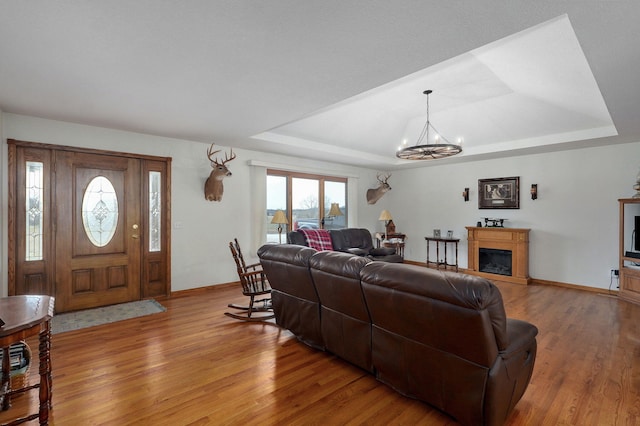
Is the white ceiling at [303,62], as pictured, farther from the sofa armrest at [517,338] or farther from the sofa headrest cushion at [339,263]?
the sofa armrest at [517,338]

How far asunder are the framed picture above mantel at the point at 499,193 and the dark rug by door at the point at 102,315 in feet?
21.4

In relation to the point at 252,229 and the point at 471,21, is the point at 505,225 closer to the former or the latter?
the point at 252,229

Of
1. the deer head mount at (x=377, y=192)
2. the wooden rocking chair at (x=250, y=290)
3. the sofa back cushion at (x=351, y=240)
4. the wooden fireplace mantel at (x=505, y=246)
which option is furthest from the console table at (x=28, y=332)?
the wooden fireplace mantel at (x=505, y=246)

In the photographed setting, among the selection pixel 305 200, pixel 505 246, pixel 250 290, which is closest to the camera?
pixel 250 290

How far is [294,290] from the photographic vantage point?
10.3 ft

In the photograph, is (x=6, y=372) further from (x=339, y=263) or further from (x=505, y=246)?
(x=505, y=246)

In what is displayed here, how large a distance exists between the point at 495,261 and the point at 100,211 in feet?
23.8

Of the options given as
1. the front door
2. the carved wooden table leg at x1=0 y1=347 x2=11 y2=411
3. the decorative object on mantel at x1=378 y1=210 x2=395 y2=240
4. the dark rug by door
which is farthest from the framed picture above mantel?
the carved wooden table leg at x1=0 y1=347 x2=11 y2=411

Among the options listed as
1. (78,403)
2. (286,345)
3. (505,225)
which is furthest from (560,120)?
(78,403)

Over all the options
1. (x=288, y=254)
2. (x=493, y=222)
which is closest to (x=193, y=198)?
(x=288, y=254)

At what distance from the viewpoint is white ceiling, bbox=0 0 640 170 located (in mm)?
1860

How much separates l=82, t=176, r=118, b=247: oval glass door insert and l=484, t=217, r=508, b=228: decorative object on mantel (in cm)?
692

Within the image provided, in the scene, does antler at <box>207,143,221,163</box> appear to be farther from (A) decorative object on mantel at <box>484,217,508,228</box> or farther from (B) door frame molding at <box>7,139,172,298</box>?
(A) decorative object on mantel at <box>484,217,508,228</box>

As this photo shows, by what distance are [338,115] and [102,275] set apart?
4427 millimetres
